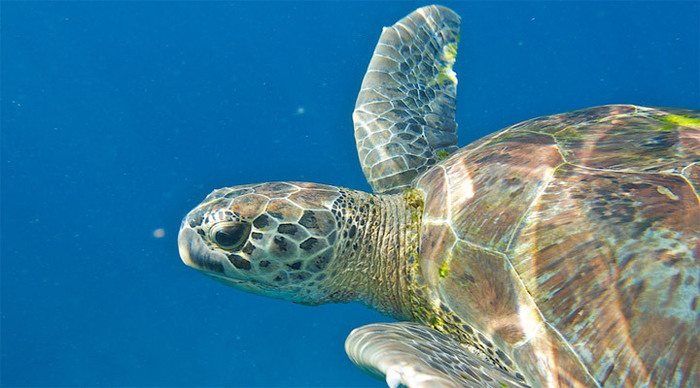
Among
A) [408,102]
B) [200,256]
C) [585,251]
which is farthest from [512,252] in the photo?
[408,102]

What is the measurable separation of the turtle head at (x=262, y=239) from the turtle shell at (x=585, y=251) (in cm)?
64

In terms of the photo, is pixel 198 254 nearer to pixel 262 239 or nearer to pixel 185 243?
pixel 185 243

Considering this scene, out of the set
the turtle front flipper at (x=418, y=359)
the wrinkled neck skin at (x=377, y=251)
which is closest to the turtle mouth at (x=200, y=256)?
the wrinkled neck skin at (x=377, y=251)

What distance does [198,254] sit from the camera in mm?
2947

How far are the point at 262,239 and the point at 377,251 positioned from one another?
0.68 m

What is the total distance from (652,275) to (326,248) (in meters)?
1.59

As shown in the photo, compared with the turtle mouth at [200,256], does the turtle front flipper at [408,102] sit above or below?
above

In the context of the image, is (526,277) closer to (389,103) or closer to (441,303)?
(441,303)

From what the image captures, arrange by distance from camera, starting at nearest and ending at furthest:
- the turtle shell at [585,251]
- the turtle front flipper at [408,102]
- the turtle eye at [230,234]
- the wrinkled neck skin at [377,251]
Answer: the turtle shell at [585,251] < the turtle eye at [230,234] < the wrinkled neck skin at [377,251] < the turtle front flipper at [408,102]

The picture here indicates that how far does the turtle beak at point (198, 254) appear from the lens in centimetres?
293

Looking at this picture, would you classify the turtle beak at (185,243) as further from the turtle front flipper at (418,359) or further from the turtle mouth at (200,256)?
the turtle front flipper at (418,359)

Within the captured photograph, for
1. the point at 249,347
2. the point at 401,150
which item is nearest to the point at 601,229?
the point at 401,150

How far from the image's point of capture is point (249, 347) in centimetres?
1280

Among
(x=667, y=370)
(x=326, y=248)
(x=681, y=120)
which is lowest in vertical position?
(x=667, y=370)
